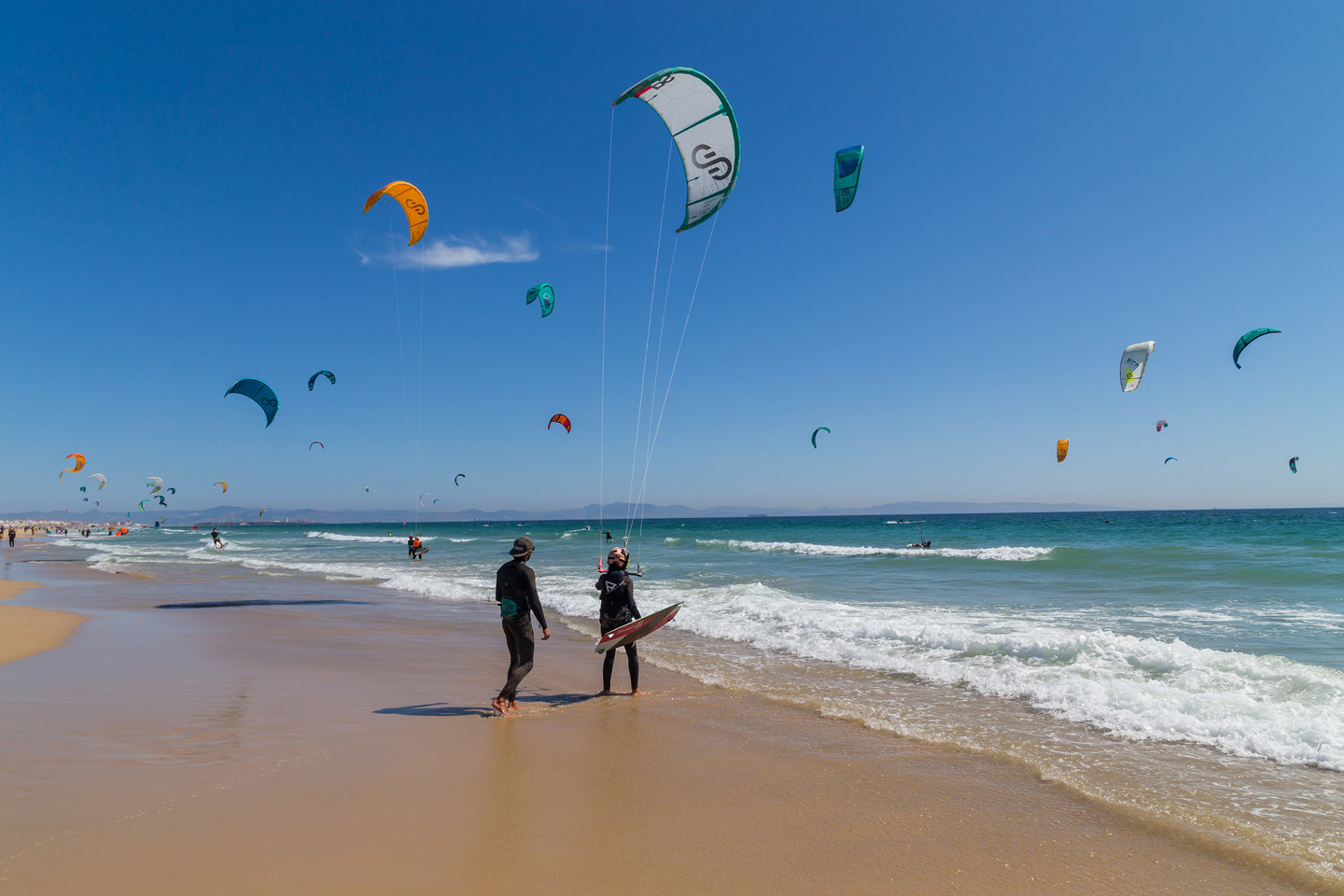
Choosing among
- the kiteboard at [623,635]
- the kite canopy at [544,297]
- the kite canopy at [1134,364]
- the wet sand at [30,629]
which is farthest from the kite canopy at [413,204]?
the kite canopy at [1134,364]

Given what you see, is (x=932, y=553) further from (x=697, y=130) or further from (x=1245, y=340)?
(x=697, y=130)

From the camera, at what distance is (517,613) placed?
19.4ft

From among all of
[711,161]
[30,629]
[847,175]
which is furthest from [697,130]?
[30,629]

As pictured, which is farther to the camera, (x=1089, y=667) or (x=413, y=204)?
(x=413, y=204)

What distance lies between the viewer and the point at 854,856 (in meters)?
3.19

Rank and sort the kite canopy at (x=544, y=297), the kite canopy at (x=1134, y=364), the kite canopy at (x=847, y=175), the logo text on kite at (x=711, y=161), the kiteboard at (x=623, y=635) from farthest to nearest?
the kite canopy at (x=1134, y=364), the kite canopy at (x=544, y=297), the kite canopy at (x=847, y=175), the logo text on kite at (x=711, y=161), the kiteboard at (x=623, y=635)

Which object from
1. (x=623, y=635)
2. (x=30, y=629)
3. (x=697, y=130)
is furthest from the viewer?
(x=30, y=629)

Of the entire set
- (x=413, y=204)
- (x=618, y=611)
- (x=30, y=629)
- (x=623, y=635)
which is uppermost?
(x=413, y=204)

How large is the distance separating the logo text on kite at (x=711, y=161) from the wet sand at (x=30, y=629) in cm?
940

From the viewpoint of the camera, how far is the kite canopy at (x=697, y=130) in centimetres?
789

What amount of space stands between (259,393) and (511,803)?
60.0ft

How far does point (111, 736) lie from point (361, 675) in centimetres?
274

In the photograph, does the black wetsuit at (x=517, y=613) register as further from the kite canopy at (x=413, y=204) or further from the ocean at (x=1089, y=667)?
the kite canopy at (x=413, y=204)

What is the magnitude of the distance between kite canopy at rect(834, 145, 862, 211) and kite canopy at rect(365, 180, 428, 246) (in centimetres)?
751
